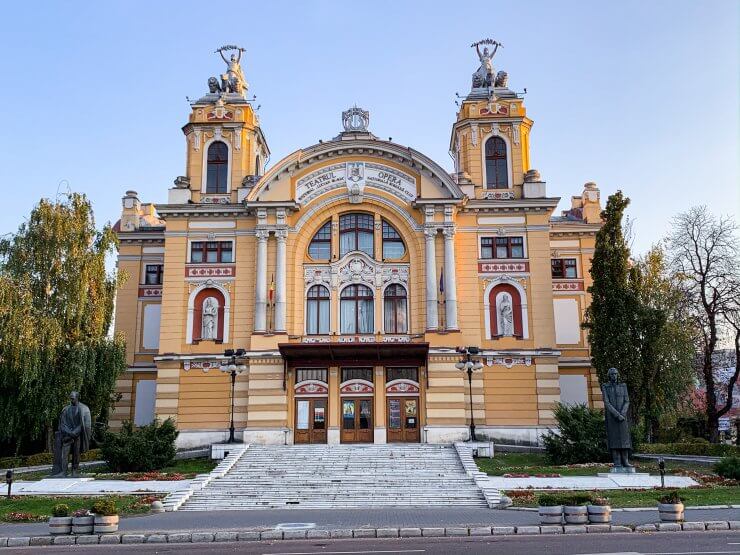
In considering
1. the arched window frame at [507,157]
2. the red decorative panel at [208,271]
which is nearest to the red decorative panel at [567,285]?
the arched window frame at [507,157]

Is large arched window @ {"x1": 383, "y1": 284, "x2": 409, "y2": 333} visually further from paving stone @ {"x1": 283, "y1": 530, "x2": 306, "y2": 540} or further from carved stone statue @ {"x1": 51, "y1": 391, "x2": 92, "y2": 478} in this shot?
paving stone @ {"x1": 283, "y1": 530, "x2": 306, "y2": 540}

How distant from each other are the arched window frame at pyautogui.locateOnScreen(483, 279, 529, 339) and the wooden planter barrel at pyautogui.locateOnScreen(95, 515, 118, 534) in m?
25.3

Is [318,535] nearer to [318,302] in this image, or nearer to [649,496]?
[649,496]

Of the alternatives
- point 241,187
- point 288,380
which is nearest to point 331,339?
point 288,380

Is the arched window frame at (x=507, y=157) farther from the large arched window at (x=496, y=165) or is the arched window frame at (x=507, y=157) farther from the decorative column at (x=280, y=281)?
the decorative column at (x=280, y=281)

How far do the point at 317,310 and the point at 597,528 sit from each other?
25.0 m

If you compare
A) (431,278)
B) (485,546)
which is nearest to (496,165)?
(431,278)

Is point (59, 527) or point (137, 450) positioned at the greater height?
point (137, 450)

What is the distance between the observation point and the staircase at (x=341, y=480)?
26.3 metres

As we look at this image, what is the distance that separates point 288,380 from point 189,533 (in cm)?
2073

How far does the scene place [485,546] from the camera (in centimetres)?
1623

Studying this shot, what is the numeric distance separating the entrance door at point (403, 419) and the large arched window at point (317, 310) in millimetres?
Result: 5459

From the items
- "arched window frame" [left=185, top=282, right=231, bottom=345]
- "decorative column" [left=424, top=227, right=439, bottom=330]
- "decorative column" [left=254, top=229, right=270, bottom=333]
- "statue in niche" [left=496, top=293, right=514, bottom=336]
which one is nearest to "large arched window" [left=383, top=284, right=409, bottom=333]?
"decorative column" [left=424, top=227, right=439, bottom=330]

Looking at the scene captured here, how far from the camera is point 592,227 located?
47156 millimetres
